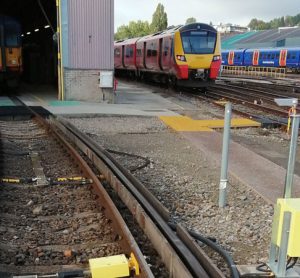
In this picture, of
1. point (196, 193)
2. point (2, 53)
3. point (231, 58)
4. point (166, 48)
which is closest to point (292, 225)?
point (196, 193)

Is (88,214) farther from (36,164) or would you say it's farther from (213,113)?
(213,113)

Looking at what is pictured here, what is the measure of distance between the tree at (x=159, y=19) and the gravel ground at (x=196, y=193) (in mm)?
92858

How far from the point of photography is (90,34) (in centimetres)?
1647

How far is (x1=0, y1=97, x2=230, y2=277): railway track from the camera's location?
12.5ft

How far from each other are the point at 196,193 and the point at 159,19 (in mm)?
98711

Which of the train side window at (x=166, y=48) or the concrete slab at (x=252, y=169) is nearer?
the concrete slab at (x=252, y=169)

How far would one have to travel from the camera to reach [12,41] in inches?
719

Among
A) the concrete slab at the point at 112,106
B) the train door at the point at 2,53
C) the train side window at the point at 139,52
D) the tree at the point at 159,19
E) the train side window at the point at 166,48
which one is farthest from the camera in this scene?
the tree at the point at 159,19

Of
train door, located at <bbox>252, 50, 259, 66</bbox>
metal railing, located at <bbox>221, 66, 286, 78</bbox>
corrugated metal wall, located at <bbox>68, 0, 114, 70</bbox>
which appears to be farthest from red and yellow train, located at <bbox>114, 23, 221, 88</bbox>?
train door, located at <bbox>252, 50, 259, 66</bbox>

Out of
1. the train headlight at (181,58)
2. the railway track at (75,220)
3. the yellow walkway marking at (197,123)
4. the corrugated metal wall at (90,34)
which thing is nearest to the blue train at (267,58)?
the train headlight at (181,58)

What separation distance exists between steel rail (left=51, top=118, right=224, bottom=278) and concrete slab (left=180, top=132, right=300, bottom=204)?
176 cm

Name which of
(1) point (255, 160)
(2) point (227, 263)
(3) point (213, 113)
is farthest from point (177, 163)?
(3) point (213, 113)

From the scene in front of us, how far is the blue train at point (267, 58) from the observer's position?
45.2 m

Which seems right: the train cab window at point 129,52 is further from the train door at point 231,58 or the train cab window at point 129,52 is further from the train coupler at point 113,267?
the train door at point 231,58
